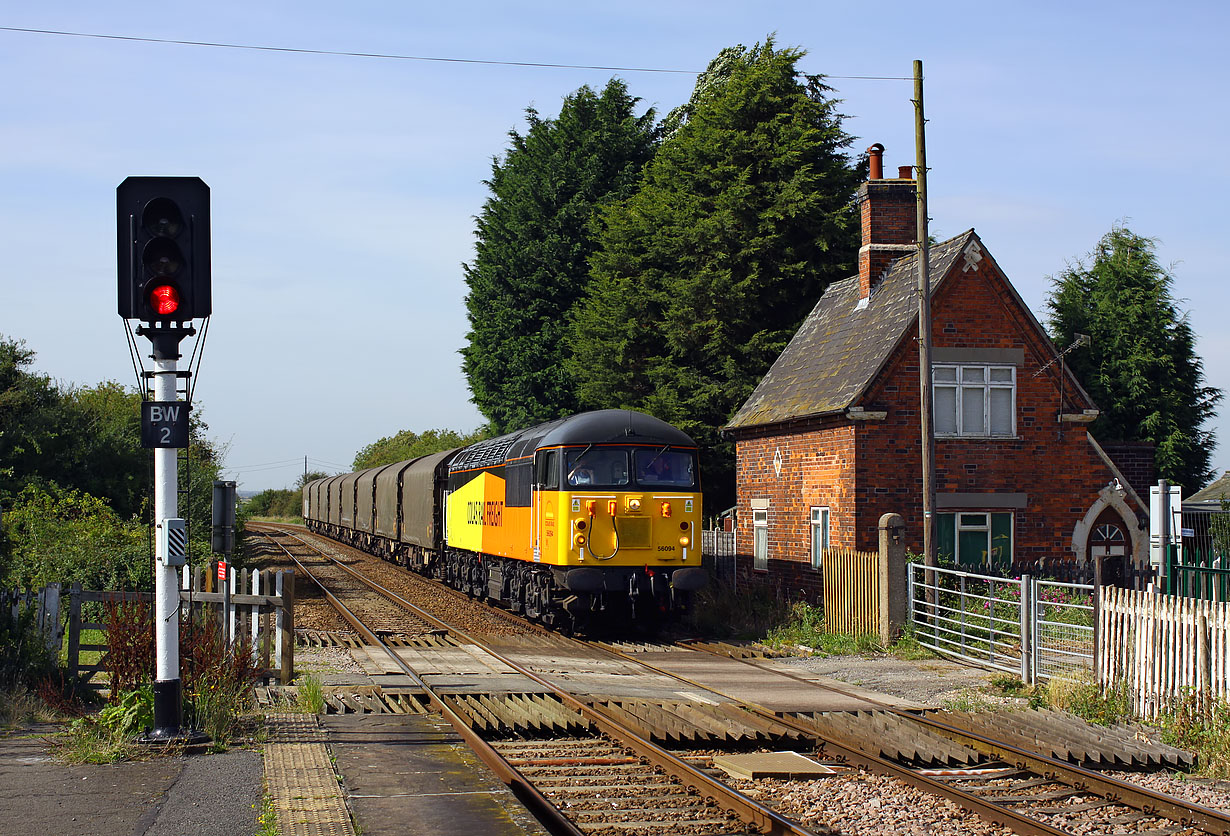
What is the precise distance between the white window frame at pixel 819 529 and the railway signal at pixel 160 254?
50.6 feet

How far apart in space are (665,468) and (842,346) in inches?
277

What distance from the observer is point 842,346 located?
987 inches

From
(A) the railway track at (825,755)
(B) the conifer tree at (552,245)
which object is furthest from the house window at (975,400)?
(B) the conifer tree at (552,245)

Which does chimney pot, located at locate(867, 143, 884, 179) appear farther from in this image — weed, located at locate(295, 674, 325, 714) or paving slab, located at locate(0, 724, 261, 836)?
paving slab, located at locate(0, 724, 261, 836)

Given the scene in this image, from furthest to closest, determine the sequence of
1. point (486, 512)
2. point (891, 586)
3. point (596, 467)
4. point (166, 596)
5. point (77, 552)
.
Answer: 1. point (486, 512)
2. point (77, 552)
3. point (596, 467)
4. point (891, 586)
5. point (166, 596)

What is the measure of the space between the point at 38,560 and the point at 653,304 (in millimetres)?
22663

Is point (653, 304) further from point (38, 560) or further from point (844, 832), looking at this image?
point (844, 832)

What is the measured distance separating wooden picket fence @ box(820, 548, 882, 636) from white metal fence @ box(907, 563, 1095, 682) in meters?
0.61

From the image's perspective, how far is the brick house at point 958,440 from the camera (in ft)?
72.7

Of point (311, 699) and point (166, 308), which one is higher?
point (166, 308)

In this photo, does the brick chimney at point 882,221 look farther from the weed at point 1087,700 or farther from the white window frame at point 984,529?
the weed at point 1087,700

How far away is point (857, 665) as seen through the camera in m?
16.3

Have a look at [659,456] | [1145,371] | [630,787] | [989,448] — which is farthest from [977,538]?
[1145,371]

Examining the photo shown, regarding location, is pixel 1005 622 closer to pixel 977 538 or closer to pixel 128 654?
pixel 977 538
